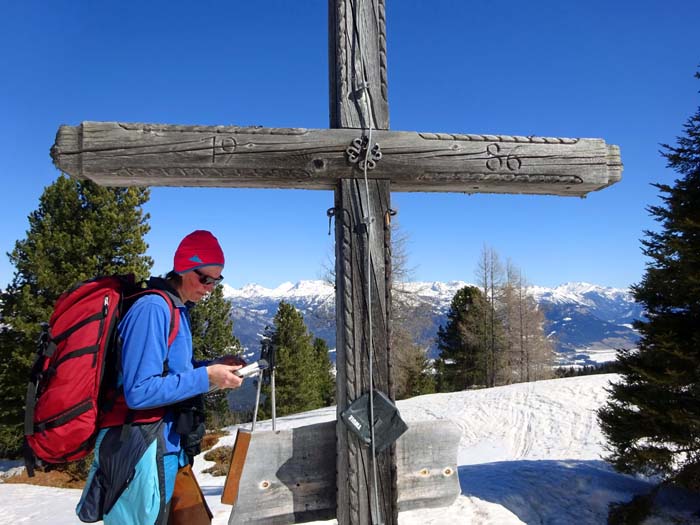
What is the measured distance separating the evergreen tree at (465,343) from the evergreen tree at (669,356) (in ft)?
75.1

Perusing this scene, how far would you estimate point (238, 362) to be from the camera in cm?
195

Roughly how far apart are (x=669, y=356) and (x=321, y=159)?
7.44 m

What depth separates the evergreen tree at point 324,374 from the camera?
33688 millimetres

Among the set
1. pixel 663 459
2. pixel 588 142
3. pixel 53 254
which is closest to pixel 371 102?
pixel 588 142

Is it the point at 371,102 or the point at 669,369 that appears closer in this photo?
the point at 371,102

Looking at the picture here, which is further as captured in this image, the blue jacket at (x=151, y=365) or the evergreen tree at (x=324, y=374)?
the evergreen tree at (x=324, y=374)

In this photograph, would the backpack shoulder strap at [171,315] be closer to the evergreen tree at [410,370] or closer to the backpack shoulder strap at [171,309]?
the backpack shoulder strap at [171,309]

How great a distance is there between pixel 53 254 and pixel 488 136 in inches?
658

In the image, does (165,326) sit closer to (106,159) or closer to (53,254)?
(106,159)

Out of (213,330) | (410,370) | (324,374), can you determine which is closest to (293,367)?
(213,330)

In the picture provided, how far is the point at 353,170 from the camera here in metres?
1.96

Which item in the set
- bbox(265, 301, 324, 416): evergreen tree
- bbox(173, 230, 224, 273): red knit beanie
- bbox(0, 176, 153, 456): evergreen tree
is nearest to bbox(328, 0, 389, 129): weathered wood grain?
bbox(173, 230, 224, 273): red knit beanie

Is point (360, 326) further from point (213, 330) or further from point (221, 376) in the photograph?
point (213, 330)

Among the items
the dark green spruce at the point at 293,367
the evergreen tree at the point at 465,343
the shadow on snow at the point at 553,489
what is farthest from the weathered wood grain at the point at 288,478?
the evergreen tree at the point at 465,343
